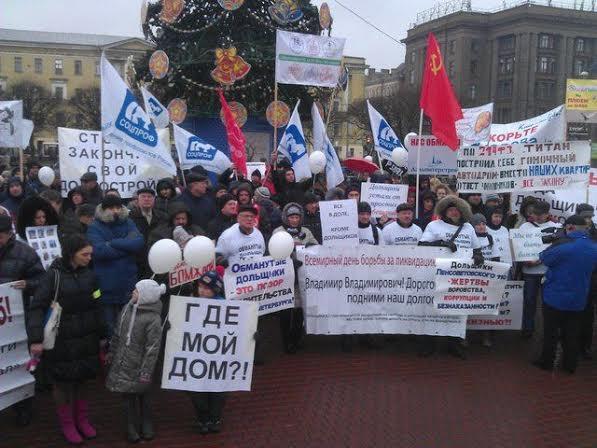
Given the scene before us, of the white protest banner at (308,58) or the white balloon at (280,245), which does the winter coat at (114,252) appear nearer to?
the white balloon at (280,245)

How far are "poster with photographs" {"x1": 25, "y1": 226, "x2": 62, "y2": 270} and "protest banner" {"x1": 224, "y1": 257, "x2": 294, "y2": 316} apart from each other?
5.49 feet

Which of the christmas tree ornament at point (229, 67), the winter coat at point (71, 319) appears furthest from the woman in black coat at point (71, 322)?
the christmas tree ornament at point (229, 67)

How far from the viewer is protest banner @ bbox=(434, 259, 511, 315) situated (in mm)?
7066

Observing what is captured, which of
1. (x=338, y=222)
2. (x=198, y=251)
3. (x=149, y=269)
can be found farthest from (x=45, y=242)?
(x=338, y=222)

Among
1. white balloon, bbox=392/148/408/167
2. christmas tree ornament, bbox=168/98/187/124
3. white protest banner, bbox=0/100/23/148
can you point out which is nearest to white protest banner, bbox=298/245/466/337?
white balloon, bbox=392/148/408/167

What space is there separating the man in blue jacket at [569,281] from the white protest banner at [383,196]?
3109 mm

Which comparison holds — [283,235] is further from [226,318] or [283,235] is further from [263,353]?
[263,353]

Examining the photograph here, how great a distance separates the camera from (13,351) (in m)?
5.21

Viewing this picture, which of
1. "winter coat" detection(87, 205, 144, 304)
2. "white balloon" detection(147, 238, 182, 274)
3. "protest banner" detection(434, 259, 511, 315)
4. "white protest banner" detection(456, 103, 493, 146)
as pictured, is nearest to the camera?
"white balloon" detection(147, 238, 182, 274)

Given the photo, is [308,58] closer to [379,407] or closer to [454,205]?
[454,205]

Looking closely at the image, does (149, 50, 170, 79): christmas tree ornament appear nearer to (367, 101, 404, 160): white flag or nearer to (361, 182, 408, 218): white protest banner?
(367, 101, 404, 160): white flag

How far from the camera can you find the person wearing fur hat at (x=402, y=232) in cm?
761

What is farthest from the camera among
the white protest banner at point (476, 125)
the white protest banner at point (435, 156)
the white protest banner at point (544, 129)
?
the white protest banner at point (476, 125)

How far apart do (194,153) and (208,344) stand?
5729 millimetres
